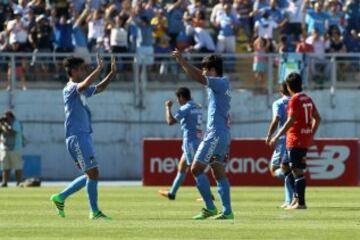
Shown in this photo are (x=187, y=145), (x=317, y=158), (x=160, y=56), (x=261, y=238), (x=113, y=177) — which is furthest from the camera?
(x=113, y=177)

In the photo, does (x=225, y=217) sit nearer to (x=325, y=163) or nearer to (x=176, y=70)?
(x=325, y=163)

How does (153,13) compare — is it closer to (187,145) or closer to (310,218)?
(187,145)

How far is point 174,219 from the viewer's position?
19.0 m

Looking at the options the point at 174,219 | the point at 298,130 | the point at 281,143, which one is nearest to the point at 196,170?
the point at 174,219

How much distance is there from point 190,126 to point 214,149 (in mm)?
5672

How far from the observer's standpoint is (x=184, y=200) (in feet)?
82.3

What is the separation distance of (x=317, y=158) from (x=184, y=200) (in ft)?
26.7

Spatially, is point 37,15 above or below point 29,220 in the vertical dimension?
above

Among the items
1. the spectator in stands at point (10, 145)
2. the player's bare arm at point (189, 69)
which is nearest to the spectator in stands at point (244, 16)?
the spectator in stands at point (10, 145)

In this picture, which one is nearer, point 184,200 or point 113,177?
point 184,200

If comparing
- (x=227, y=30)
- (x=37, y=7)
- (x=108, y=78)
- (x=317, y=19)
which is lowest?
(x=227, y=30)

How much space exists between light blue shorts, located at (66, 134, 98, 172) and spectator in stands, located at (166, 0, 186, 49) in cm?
1782

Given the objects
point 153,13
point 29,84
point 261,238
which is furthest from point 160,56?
point 261,238

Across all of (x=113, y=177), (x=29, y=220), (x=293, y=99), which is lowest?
(x=113, y=177)
